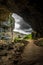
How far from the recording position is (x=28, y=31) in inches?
973

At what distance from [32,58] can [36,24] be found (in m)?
2.37

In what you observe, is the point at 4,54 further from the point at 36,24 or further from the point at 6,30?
the point at 6,30

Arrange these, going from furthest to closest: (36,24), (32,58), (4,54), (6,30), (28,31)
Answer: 1. (28,31)
2. (6,30)
3. (4,54)
4. (32,58)
5. (36,24)

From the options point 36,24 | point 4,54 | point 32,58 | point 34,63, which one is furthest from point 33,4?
point 4,54

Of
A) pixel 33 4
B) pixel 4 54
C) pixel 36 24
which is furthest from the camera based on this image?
pixel 4 54

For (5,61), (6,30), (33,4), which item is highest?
(33,4)

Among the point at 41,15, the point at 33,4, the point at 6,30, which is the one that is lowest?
the point at 6,30

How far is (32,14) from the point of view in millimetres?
7289

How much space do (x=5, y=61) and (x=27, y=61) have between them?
124 cm

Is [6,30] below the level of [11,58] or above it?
above

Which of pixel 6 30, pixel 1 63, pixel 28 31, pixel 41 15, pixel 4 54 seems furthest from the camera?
pixel 28 31

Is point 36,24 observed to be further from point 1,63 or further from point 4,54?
point 4,54

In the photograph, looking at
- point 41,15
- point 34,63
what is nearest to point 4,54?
point 34,63

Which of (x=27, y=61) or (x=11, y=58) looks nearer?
(x=27, y=61)
